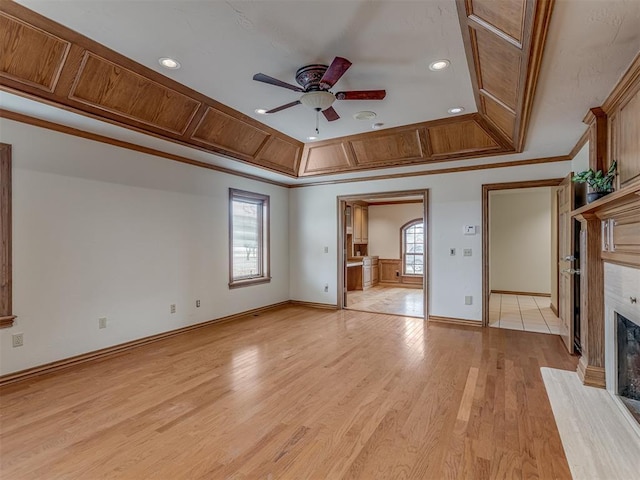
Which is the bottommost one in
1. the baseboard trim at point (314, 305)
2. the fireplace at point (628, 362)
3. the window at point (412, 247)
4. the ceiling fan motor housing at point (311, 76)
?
the baseboard trim at point (314, 305)

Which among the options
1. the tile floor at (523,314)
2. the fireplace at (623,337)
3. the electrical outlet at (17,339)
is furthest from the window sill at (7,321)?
the tile floor at (523,314)

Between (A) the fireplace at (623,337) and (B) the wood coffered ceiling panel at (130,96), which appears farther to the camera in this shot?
(B) the wood coffered ceiling panel at (130,96)

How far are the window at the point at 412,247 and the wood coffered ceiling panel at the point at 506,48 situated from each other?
6.13 meters

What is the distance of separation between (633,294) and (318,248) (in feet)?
15.5

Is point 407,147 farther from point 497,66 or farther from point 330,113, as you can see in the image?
point 497,66

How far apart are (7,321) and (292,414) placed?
108 inches

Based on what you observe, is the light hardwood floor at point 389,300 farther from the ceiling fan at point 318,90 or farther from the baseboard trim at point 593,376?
the ceiling fan at point 318,90

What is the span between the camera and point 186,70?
2.96 m

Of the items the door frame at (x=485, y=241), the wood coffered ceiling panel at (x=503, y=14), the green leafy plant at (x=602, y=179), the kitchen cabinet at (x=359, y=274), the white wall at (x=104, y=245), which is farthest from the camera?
the kitchen cabinet at (x=359, y=274)

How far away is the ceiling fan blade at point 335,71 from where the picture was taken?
95.6 inches

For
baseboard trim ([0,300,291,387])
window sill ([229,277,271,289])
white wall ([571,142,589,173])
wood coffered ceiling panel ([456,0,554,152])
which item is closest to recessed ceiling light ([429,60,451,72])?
wood coffered ceiling panel ([456,0,554,152])

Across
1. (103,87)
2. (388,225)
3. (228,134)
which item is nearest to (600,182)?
(228,134)

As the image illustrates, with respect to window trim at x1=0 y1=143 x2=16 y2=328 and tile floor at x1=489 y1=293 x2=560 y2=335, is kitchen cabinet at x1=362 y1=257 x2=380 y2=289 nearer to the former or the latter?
tile floor at x1=489 y1=293 x2=560 y2=335

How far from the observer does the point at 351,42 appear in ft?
8.26
